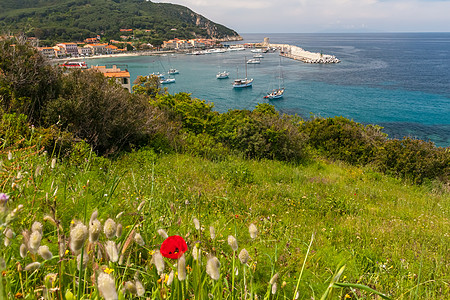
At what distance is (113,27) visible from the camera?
5635 inches

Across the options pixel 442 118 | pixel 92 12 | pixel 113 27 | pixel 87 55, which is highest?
pixel 92 12

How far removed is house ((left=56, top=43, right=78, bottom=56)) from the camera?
3885 inches

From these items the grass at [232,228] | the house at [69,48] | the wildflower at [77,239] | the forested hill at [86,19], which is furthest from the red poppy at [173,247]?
the forested hill at [86,19]

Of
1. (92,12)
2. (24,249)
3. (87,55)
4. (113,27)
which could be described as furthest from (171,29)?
(24,249)

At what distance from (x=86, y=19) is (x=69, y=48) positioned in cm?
5280

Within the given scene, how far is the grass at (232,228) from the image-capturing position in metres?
1.44

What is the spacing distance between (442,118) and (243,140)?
33390 millimetres

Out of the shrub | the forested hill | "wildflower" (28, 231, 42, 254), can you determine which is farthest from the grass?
the forested hill

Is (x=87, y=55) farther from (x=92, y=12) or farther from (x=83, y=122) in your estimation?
(x=83, y=122)

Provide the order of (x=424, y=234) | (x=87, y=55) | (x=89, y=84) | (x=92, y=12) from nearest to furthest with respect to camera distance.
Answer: (x=424, y=234)
(x=89, y=84)
(x=87, y=55)
(x=92, y=12)

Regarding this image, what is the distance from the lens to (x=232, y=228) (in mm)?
3195

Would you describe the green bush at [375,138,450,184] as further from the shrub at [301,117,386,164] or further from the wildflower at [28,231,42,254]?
the wildflower at [28,231,42,254]

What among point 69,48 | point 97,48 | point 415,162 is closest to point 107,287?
point 415,162

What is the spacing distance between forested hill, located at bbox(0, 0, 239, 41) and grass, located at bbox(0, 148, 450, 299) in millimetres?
122609
